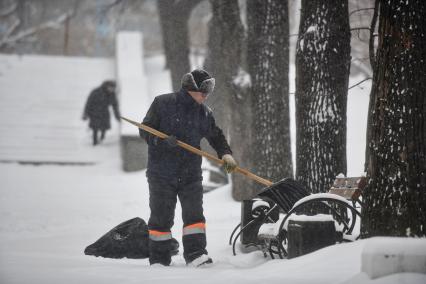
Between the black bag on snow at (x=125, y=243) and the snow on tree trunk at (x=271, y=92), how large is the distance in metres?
3.42

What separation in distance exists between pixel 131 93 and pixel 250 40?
873 cm

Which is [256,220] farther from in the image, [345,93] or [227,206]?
[227,206]

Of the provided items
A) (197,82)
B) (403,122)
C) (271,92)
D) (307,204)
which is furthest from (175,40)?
(403,122)

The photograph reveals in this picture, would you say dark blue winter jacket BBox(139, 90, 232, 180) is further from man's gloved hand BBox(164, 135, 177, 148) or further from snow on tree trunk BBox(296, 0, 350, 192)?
snow on tree trunk BBox(296, 0, 350, 192)

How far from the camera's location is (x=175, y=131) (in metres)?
6.13

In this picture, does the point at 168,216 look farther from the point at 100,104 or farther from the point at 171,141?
the point at 100,104

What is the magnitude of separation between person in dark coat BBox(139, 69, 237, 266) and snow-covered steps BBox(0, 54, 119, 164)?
9.69 meters

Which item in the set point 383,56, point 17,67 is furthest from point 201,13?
point 383,56

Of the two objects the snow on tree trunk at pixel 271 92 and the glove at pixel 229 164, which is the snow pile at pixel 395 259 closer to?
the glove at pixel 229 164

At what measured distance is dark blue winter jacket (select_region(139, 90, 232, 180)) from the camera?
19.7 feet

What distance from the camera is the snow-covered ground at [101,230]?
15.3 feet

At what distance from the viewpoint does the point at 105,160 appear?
51.4 feet

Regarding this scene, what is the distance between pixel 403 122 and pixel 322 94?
224 cm

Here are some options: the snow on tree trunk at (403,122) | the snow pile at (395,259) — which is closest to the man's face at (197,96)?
the snow on tree trunk at (403,122)
